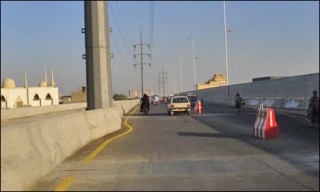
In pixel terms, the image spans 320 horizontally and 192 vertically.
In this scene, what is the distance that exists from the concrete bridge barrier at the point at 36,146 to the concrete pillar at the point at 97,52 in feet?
22.6

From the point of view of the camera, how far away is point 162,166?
1191 centimetres

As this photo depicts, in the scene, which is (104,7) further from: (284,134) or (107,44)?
(284,134)

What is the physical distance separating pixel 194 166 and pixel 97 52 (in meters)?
13.4

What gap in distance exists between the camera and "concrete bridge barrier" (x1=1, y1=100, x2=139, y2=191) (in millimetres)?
8938

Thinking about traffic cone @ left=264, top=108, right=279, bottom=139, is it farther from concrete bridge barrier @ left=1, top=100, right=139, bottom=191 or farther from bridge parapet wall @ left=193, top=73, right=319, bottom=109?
bridge parapet wall @ left=193, top=73, right=319, bottom=109

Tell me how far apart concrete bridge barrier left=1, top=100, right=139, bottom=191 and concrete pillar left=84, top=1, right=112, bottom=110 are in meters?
6.90

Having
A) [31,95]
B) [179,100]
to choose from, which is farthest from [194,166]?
[31,95]

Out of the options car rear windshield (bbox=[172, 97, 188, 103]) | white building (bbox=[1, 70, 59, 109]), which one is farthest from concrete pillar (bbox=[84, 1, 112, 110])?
white building (bbox=[1, 70, 59, 109])

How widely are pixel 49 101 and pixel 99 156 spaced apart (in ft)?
383

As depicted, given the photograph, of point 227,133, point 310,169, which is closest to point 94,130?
point 227,133

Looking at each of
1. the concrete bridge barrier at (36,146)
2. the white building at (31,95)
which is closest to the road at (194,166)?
the concrete bridge barrier at (36,146)

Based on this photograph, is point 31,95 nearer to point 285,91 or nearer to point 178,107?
point 178,107

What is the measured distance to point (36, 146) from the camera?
35.6ft

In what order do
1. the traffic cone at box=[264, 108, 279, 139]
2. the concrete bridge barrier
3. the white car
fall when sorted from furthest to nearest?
the white car, the traffic cone at box=[264, 108, 279, 139], the concrete bridge barrier
